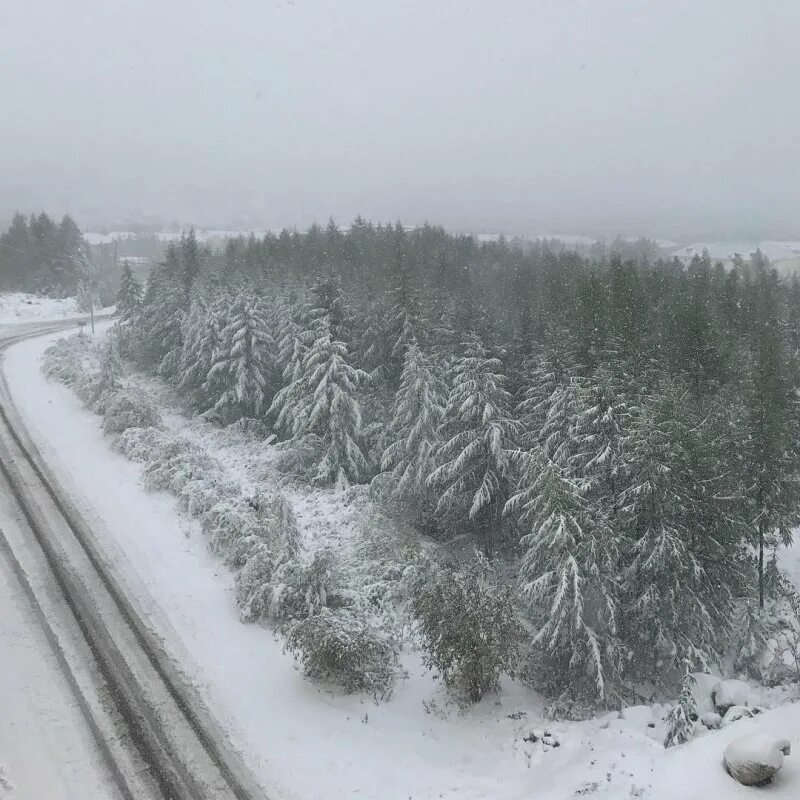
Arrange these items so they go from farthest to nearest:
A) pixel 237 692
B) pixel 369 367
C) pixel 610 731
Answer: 1. pixel 369 367
2. pixel 237 692
3. pixel 610 731

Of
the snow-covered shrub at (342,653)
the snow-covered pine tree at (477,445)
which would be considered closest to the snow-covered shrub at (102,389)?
the snow-covered pine tree at (477,445)

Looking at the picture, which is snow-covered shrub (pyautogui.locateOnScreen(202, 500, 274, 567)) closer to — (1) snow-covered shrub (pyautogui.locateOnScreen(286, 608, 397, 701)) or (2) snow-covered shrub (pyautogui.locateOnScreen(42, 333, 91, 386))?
(1) snow-covered shrub (pyautogui.locateOnScreen(286, 608, 397, 701))

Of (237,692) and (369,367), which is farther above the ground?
(369,367)

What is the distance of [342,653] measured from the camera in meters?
12.1

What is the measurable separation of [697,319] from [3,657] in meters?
30.8

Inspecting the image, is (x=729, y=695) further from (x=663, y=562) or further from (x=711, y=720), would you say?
(x=663, y=562)

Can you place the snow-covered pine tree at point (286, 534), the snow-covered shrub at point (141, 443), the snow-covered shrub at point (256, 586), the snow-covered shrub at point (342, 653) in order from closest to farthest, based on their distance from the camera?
the snow-covered shrub at point (342, 653) → the snow-covered shrub at point (256, 586) → the snow-covered pine tree at point (286, 534) → the snow-covered shrub at point (141, 443)

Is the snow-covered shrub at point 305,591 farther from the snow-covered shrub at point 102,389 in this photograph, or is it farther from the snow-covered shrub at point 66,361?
the snow-covered shrub at point 66,361

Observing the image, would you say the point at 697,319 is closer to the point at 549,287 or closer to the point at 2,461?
the point at 549,287

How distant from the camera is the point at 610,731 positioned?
36.4ft

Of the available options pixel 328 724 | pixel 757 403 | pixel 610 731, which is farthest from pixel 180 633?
pixel 757 403

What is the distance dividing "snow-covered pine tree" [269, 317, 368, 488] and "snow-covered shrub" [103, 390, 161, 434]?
7.48 metres

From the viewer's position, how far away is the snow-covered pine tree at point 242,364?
33.5 meters

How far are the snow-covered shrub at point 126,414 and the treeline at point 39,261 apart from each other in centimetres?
6818
